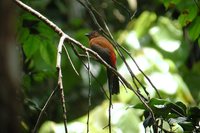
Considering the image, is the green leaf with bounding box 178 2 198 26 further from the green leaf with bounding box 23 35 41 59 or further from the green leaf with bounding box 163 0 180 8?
the green leaf with bounding box 23 35 41 59

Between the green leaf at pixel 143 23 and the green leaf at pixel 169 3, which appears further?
the green leaf at pixel 143 23

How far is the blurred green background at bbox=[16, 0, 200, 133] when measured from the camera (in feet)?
9.84

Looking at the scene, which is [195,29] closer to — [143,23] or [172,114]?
A: [172,114]

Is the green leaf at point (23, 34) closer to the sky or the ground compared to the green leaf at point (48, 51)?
closer to the sky

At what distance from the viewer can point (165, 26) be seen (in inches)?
164

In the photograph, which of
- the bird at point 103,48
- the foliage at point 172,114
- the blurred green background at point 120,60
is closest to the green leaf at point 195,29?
the blurred green background at point 120,60

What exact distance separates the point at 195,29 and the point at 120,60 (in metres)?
1.48

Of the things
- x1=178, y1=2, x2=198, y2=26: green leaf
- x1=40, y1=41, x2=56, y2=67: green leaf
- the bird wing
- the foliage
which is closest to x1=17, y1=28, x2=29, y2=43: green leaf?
x1=40, y1=41, x2=56, y2=67: green leaf

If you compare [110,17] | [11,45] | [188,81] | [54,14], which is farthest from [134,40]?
[11,45]

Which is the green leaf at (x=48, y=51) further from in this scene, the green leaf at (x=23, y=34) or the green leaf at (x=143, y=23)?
the green leaf at (x=143, y=23)

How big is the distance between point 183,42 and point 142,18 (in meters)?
0.48

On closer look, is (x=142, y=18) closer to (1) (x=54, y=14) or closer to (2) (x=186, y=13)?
(2) (x=186, y=13)

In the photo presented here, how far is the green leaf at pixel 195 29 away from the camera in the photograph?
2449mm

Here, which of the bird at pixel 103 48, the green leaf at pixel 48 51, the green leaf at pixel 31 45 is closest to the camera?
the green leaf at pixel 31 45
